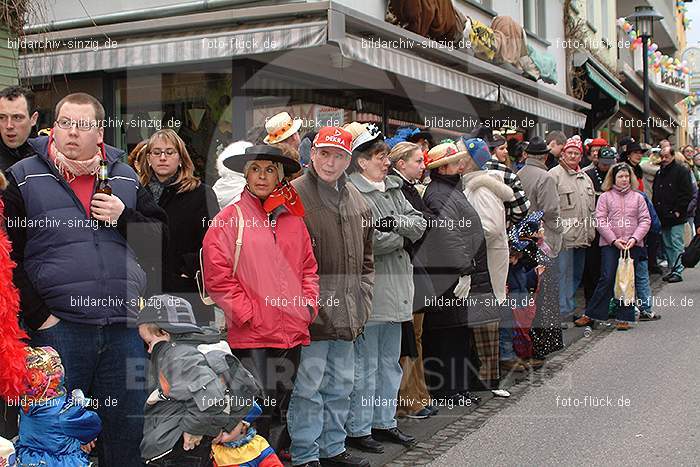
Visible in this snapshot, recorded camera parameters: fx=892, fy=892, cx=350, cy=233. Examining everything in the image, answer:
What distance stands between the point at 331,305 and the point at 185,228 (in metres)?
1.04

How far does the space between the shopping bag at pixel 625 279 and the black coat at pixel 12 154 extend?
7.71m

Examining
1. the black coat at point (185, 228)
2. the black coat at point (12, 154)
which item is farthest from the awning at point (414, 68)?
the black coat at point (12, 154)

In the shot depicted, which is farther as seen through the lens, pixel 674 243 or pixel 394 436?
pixel 674 243

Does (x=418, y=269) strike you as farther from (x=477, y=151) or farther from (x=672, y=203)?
(x=672, y=203)

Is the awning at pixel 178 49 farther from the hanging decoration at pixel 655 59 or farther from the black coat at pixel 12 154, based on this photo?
the hanging decoration at pixel 655 59

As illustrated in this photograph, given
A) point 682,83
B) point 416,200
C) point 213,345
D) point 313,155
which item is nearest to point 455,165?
point 416,200

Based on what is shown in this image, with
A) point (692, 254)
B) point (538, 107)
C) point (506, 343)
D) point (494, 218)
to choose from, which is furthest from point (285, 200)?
point (692, 254)

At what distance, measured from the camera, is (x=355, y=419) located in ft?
19.7

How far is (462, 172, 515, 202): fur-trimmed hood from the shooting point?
7.66 meters

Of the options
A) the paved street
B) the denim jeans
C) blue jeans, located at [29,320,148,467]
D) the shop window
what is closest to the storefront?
blue jeans, located at [29,320,148,467]

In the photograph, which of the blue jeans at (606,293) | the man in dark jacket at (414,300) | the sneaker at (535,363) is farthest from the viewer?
the blue jeans at (606,293)

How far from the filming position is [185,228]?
5586 millimetres

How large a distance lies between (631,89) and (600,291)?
1877 centimetres

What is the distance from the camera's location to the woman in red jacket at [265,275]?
193 inches
